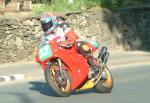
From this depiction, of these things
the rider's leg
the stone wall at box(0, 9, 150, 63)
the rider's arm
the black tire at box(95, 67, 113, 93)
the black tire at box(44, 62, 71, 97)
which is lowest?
the stone wall at box(0, 9, 150, 63)

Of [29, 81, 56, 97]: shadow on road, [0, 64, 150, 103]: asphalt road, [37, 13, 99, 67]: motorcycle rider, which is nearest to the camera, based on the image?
[0, 64, 150, 103]: asphalt road

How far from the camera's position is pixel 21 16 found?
62.8 ft

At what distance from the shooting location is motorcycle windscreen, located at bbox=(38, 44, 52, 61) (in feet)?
35.6

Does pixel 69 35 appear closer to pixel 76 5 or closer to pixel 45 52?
pixel 45 52

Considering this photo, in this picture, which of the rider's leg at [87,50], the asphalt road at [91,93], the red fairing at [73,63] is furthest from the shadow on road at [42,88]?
the rider's leg at [87,50]

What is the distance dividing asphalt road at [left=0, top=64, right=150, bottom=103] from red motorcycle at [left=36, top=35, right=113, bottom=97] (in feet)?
0.70

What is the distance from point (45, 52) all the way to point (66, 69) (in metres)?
0.49

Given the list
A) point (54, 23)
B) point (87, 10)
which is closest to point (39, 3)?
point (87, 10)

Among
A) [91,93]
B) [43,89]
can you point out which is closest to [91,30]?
[43,89]

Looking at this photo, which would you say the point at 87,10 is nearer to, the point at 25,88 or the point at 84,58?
the point at 25,88

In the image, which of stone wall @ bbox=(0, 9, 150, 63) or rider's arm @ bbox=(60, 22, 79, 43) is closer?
rider's arm @ bbox=(60, 22, 79, 43)

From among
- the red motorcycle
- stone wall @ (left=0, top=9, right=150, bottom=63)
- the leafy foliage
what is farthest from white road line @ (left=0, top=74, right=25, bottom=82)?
the leafy foliage

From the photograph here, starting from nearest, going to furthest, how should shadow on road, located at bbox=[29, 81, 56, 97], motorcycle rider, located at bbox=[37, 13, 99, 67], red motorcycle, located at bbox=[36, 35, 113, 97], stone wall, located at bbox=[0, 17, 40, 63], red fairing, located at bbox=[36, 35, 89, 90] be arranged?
red motorcycle, located at bbox=[36, 35, 113, 97], red fairing, located at bbox=[36, 35, 89, 90], motorcycle rider, located at bbox=[37, 13, 99, 67], shadow on road, located at bbox=[29, 81, 56, 97], stone wall, located at bbox=[0, 17, 40, 63]

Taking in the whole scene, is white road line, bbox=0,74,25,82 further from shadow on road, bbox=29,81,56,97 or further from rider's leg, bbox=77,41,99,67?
rider's leg, bbox=77,41,99,67
